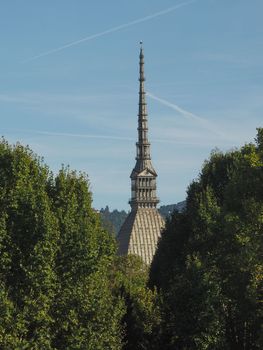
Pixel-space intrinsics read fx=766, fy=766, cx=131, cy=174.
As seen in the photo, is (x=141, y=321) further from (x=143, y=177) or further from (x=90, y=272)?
(x=143, y=177)

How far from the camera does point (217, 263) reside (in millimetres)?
54500

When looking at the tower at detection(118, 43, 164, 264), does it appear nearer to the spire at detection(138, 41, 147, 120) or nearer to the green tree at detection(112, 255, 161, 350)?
the spire at detection(138, 41, 147, 120)

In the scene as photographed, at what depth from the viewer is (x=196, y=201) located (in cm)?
6350

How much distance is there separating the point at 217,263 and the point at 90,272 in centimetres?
1027

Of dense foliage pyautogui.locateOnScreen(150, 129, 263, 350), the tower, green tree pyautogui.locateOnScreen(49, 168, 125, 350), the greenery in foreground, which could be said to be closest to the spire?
the tower

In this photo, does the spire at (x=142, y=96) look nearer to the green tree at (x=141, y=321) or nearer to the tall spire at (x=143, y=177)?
the tall spire at (x=143, y=177)

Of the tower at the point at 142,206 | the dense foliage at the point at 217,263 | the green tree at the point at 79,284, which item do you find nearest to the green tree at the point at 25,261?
the green tree at the point at 79,284

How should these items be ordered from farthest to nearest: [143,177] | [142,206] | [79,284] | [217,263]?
[143,177], [142,206], [217,263], [79,284]

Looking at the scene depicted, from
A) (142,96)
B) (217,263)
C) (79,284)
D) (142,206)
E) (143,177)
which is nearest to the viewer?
(79,284)

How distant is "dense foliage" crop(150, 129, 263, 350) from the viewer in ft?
153

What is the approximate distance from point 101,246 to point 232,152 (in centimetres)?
2152

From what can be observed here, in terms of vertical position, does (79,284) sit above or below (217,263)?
below

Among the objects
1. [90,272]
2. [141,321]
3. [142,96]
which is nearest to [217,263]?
[141,321]

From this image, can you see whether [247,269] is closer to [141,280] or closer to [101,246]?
[101,246]
